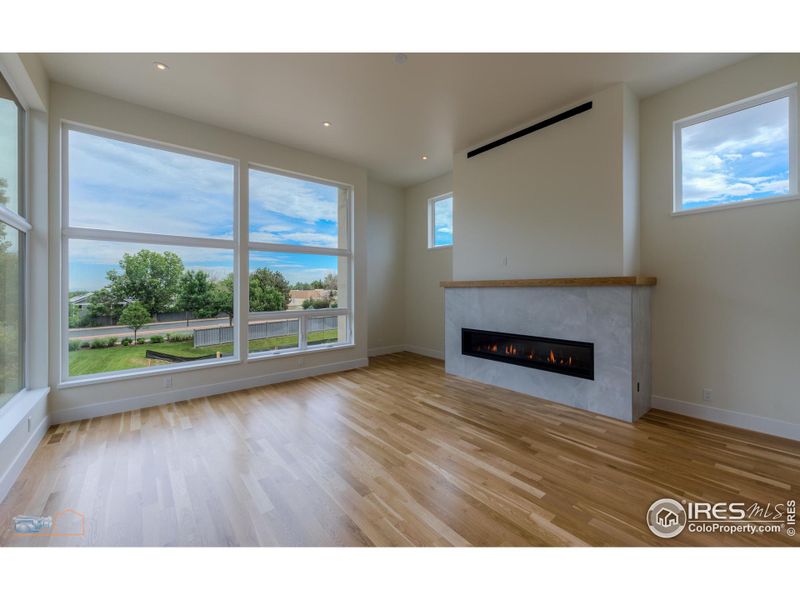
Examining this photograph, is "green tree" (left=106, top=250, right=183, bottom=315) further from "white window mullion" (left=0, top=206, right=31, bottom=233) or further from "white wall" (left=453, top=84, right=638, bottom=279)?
"white wall" (left=453, top=84, right=638, bottom=279)

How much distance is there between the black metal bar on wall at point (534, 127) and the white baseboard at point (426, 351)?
340 cm

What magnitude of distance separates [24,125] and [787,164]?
6.63 meters

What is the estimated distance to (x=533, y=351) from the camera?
372 cm

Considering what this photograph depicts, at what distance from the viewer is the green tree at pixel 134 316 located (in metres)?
3.41

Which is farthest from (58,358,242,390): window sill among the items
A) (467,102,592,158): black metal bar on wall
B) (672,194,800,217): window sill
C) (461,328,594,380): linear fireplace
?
(672,194,800,217): window sill

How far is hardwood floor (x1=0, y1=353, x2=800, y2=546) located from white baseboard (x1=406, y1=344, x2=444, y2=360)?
97.8 inches

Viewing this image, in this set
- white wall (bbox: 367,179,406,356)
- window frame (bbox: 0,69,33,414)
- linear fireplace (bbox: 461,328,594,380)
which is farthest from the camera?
white wall (bbox: 367,179,406,356)

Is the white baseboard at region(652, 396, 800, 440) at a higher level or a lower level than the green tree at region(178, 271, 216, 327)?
lower

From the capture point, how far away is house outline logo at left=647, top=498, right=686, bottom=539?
62.3 inches

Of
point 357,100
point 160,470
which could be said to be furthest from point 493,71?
point 160,470

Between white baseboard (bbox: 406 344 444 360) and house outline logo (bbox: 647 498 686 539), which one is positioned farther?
white baseboard (bbox: 406 344 444 360)

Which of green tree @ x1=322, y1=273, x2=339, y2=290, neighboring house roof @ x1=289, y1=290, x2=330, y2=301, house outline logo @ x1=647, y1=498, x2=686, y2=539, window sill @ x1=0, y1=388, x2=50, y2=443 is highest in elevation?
green tree @ x1=322, y1=273, x2=339, y2=290

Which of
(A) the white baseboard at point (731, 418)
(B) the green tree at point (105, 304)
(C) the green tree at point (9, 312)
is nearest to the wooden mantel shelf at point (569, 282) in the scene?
(A) the white baseboard at point (731, 418)
